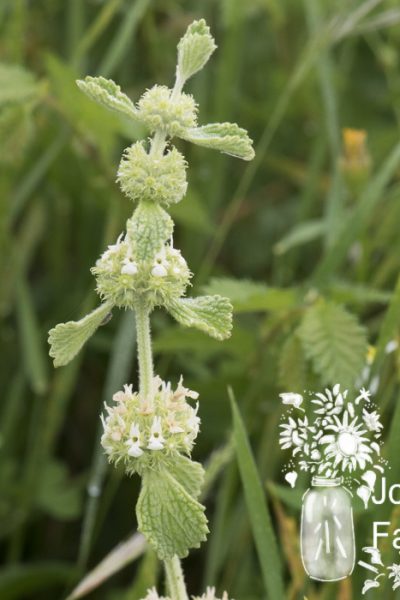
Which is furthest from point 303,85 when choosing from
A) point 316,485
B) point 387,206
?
point 316,485

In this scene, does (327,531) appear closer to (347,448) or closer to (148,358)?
(347,448)

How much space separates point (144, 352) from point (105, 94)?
5.6 inches

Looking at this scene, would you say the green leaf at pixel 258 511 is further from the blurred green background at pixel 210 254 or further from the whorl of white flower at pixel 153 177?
the whorl of white flower at pixel 153 177

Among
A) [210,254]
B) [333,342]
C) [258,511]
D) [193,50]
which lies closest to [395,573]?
[258,511]

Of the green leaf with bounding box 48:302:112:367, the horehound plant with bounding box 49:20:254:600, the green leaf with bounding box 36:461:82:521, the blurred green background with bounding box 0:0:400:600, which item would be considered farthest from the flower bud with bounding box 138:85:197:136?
the green leaf with bounding box 36:461:82:521

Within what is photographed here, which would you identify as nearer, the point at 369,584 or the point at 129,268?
the point at 129,268

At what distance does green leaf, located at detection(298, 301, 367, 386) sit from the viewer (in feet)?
3.04

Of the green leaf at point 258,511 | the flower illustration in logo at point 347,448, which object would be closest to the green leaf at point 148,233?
the green leaf at point 258,511

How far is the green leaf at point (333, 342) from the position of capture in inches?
36.5

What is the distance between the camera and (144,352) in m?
0.56

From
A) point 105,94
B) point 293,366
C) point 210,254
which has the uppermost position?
point 210,254

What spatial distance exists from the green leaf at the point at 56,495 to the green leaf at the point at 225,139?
867mm

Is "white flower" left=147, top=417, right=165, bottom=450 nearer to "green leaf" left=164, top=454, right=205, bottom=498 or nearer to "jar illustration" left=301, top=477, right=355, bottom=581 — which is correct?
"green leaf" left=164, top=454, right=205, bottom=498

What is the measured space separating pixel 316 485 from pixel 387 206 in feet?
2.09
